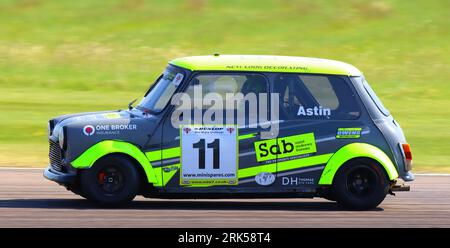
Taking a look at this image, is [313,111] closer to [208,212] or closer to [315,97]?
[315,97]

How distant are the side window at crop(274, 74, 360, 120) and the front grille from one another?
2.25 meters

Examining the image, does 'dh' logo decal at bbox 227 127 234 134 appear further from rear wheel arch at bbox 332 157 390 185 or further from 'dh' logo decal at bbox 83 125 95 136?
'dh' logo decal at bbox 83 125 95 136

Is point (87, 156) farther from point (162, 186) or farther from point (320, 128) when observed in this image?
point (320, 128)

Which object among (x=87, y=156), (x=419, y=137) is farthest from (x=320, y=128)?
(x=419, y=137)

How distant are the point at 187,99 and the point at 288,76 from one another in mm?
1054

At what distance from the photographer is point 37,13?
32.2 m

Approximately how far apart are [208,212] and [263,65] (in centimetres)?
157

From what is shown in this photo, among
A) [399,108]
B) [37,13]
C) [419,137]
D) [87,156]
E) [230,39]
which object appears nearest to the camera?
[87,156]

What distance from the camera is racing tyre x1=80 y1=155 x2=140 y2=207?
906 cm

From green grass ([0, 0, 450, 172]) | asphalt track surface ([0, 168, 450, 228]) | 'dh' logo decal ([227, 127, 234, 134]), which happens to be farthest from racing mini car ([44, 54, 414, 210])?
green grass ([0, 0, 450, 172])

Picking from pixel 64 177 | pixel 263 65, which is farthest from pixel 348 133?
A: pixel 64 177

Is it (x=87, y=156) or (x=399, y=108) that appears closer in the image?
(x=87, y=156)

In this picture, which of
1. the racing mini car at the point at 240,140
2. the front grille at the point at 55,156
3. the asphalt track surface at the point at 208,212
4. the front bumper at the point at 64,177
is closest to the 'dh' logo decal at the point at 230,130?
the racing mini car at the point at 240,140

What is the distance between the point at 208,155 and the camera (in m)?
9.18
